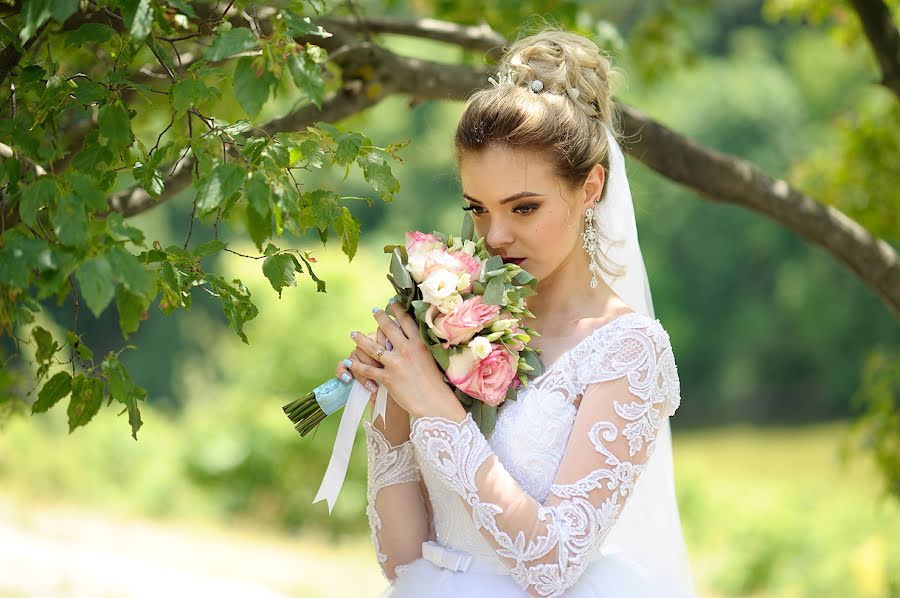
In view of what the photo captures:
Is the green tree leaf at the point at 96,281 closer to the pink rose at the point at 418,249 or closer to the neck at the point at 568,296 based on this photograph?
the pink rose at the point at 418,249

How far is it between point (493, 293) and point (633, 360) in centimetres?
37

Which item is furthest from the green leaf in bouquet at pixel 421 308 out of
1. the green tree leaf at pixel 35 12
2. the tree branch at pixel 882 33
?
the tree branch at pixel 882 33

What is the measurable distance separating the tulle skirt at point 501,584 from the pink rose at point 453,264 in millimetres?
700

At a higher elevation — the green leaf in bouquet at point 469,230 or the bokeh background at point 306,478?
the green leaf in bouquet at point 469,230

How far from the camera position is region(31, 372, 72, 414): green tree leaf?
213 centimetres

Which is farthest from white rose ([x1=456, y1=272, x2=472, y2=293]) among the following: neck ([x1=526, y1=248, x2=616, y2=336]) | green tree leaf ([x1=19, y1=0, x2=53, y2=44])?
green tree leaf ([x1=19, y1=0, x2=53, y2=44])

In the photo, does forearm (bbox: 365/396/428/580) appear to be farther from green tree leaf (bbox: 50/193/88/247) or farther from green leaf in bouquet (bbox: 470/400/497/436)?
green tree leaf (bbox: 50/193/88/247)

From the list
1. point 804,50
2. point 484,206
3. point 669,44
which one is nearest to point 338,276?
point 669,44

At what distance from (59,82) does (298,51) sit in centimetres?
52

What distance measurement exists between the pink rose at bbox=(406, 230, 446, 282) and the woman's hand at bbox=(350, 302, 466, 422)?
0.41 ft

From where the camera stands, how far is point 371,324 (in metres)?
9.40

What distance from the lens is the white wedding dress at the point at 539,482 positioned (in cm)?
224

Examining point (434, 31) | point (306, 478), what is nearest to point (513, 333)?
point (434, 31)

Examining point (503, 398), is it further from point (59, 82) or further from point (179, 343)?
point (179, 343)
